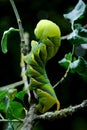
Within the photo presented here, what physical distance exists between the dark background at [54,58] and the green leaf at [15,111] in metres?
1.04

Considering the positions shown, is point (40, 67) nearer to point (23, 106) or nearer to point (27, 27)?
point (23, 106)

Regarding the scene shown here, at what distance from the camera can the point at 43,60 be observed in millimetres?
621

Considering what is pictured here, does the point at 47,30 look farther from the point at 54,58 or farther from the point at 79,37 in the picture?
the point at 54,58

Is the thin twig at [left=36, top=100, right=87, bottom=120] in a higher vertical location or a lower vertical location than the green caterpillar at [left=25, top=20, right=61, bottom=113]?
lower

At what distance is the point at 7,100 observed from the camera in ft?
2.25

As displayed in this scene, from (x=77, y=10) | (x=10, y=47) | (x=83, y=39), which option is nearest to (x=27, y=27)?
(x=10, y=47)

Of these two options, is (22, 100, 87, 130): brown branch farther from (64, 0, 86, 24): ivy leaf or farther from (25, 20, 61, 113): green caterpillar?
(64, 0, 86, 24): ivy leaf

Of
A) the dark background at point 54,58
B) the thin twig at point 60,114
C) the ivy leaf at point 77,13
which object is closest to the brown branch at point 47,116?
the thin twig at point 60,114

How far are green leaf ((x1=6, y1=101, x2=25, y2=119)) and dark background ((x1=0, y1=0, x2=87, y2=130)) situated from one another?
3.40ft

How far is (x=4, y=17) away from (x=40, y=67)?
4.78 ft

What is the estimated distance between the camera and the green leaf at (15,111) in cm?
70

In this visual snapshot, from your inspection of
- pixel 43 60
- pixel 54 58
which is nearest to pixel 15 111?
pixel 43 60

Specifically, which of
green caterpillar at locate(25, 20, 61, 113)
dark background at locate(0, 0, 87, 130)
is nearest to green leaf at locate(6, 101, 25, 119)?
green caterpillar at locate(25, 20, 61, 113)

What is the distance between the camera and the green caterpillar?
0.59 m
